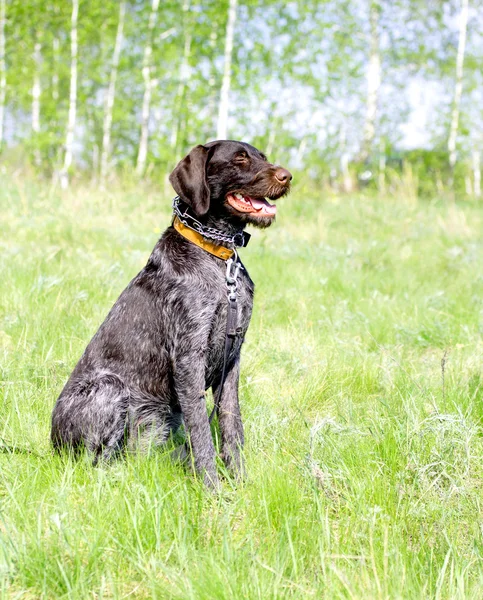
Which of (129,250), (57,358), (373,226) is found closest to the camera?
(57,358)

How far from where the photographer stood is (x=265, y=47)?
71.6 feet

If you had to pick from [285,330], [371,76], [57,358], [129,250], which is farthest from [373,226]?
[371,76]


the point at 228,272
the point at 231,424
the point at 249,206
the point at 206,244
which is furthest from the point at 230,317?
the point at 249,206

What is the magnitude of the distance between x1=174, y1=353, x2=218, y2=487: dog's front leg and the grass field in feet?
0.44

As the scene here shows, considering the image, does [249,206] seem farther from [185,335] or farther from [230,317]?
[185,335]

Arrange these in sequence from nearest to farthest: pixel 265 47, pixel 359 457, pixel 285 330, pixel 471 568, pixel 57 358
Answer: pixel 471 568 < pixel 359 457 < pixel 57 358 < pixel 285 330 < pixel 265 47

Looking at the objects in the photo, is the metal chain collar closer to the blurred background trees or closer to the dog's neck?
the dog's neck

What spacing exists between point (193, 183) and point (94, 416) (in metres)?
1.34

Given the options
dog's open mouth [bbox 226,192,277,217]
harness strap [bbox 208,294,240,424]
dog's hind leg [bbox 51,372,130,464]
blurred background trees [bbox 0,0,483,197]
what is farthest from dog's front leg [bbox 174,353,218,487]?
blurred background trees [bbox 0,0,483,197]

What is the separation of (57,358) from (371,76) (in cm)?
→ 2052

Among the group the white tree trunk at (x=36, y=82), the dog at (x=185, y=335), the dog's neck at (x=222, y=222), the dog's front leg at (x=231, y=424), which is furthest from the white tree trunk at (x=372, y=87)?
the dog's front leg at (x=231, y=424)

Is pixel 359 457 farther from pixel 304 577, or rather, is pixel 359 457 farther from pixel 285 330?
pixel 285 330

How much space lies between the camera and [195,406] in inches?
120

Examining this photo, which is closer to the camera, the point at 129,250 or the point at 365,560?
the point at 365,560
